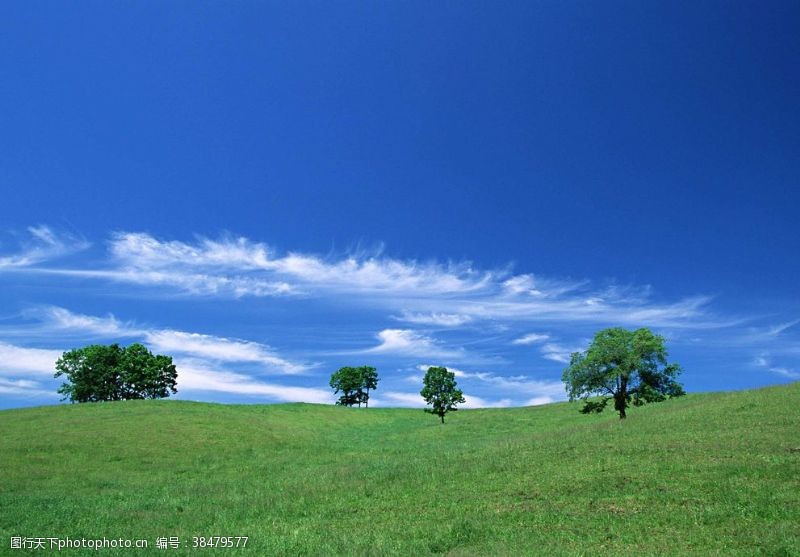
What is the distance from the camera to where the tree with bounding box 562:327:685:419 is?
55.1 m

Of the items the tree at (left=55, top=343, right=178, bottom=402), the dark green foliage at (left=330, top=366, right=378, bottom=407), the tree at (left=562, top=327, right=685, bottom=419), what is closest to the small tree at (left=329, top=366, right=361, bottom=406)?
the dark green foliage at (left=330, top=366, right=378, bottom=407)

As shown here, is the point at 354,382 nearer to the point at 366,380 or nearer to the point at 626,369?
the point at 366,380

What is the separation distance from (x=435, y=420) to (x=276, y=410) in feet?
87.9

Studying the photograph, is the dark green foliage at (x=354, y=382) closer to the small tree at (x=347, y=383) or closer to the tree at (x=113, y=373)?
the small tree at (x=347, y=383)

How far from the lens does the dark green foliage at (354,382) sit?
147875mm

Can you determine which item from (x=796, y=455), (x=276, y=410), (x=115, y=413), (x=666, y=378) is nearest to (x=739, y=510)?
(x=796, y=455)

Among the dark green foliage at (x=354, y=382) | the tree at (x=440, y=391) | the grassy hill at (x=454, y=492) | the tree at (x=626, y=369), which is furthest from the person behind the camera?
the dark green foliage at (x=354, y=382)

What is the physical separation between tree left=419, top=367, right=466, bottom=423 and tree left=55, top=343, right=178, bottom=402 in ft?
191

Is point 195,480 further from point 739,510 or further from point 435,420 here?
point 435,420

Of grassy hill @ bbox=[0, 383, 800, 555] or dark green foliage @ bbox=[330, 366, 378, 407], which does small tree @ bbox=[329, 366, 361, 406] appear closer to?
dark green foliage @ bbox=[330, 366, 378, 407]

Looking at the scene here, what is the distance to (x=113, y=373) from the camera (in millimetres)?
112312

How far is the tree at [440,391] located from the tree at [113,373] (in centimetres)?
5829

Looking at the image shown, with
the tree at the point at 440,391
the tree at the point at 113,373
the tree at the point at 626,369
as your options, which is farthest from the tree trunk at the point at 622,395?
the tree at the point at 113,373

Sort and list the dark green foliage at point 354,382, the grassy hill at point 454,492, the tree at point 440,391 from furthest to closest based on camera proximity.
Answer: the dark green foliage at point 354,382 → the tree at point 440,391 → the grassy hill at point 454,492
